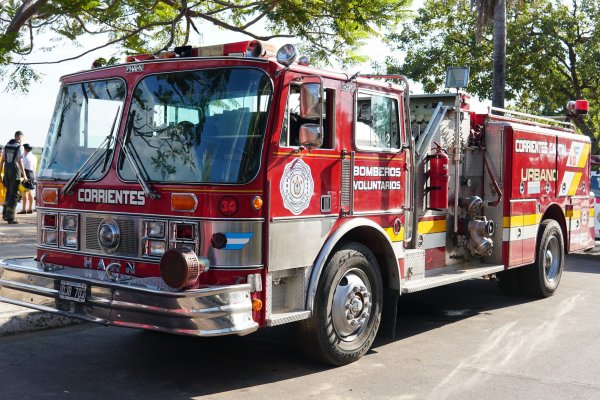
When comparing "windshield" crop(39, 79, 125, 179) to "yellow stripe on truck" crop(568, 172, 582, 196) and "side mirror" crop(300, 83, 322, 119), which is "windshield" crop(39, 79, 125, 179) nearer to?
"side mirror" crop(300, 83, 322, 119)

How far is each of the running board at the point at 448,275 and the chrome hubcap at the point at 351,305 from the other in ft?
1.97

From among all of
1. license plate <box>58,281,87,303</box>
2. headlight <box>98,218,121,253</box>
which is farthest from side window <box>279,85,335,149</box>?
license plate <box>58,281,87,303</box>

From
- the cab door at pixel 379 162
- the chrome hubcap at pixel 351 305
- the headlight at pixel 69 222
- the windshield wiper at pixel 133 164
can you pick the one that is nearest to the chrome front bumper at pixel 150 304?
the headlight at pixel 69 222

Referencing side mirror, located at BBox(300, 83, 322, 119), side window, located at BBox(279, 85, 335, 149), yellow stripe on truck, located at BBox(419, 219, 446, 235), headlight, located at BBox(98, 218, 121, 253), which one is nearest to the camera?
side mirror, located at BBox(300, 83, 322, 119)

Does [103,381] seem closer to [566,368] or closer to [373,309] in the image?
[373,309]

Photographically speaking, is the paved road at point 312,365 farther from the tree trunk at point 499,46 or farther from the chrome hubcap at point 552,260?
the tree trunk at point 499,46

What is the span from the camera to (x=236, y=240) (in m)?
5.14

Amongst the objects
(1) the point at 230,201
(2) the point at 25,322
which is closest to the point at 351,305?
(1) the point at 230,201

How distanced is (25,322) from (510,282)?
5.99 metres

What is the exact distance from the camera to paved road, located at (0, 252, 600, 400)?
5414 mm

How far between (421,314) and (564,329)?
1.57 m

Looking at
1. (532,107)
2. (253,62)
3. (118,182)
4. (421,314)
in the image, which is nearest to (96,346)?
(118,182)

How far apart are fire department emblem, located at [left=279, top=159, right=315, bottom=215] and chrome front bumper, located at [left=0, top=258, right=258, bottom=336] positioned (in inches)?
30.7

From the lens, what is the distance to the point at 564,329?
7.65 m
